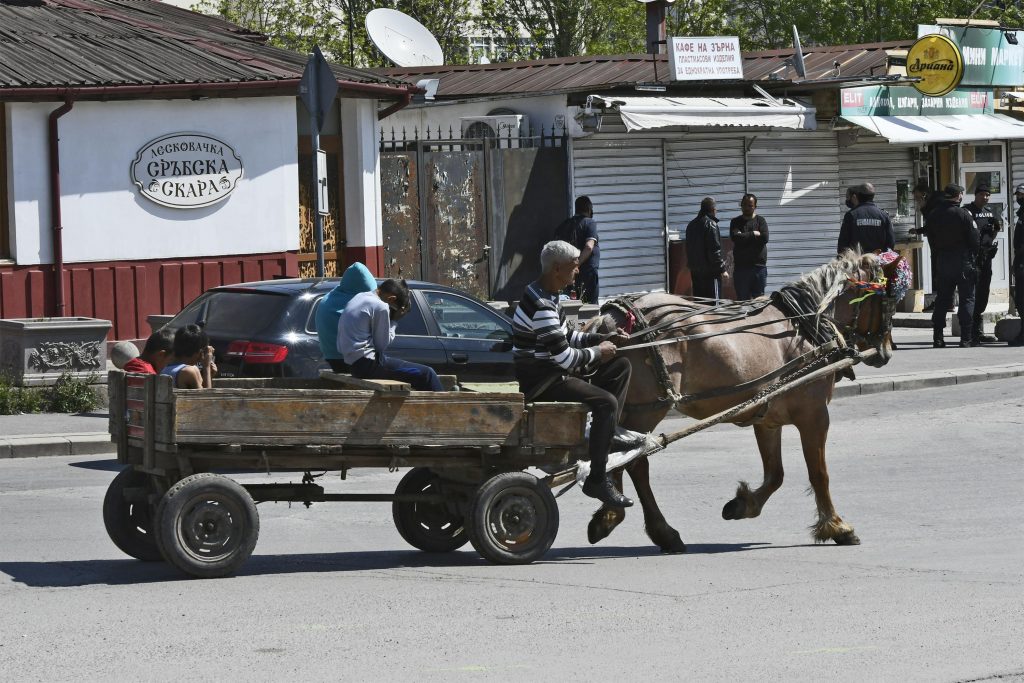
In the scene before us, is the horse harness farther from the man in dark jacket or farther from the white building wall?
the man in dark jacket

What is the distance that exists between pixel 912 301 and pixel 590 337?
1840cm

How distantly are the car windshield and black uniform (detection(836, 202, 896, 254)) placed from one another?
10.00 meters

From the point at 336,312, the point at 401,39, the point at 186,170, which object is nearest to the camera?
the point at 336,312

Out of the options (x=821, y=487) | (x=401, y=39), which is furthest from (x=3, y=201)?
(x=821, y=487)

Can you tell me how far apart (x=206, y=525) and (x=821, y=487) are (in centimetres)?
366

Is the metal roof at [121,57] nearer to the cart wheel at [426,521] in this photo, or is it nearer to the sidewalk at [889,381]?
the sidewalk at [889,381]

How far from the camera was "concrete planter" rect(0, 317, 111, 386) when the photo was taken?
16.0 meters

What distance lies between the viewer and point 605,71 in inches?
1057

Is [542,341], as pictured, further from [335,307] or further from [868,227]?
[868,227]

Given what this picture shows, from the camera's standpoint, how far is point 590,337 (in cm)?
923

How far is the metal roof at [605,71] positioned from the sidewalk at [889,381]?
5009mm

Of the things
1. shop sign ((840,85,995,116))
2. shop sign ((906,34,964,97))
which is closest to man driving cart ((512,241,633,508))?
shop sign ((840,85,995,116))

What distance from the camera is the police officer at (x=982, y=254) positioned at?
72.4 feet

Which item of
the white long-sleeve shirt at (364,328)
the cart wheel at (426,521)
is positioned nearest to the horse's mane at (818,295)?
the cart wheel at (426,521)
